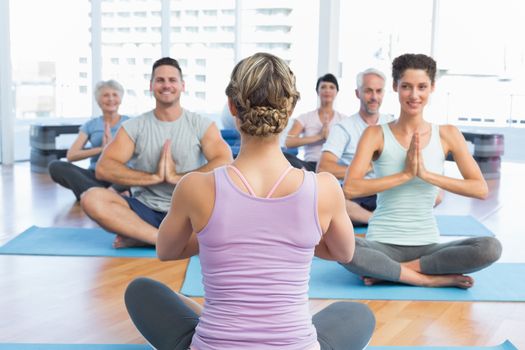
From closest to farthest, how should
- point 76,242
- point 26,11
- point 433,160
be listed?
point 433,160 < point 76,242 < point 26,11

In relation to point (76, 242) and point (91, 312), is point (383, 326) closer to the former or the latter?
point (91, 312)

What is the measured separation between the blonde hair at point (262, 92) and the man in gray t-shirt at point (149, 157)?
2026 millimetres

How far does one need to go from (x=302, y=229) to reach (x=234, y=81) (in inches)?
12.1

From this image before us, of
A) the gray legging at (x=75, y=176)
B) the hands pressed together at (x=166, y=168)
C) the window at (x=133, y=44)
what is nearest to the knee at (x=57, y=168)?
the gray legging at (x=75, y=176)

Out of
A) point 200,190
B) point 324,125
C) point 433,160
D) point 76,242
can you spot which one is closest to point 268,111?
point 200,190

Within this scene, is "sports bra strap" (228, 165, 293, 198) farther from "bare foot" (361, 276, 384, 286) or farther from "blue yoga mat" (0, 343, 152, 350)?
"bare foot" (361, 276, 384, 286)

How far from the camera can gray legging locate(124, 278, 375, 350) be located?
172 centimetres

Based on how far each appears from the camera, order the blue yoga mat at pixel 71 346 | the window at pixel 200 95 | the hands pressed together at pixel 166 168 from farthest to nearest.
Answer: the window at pixel 200 95
the hands pressed together at pixel 166 168
the blue yoga mat at pixel 71 346

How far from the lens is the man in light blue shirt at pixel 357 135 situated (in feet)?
13.1

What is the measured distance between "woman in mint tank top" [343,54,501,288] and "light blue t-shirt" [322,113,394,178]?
45.4 inches

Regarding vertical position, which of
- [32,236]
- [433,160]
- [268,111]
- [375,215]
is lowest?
[32,236]

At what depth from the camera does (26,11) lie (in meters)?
7.02

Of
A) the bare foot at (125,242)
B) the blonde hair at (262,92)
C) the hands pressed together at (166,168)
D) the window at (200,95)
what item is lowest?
the bare foot at (125,242)

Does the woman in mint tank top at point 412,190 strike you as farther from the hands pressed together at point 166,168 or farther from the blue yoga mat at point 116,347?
the hands pressed together at point 166,168
